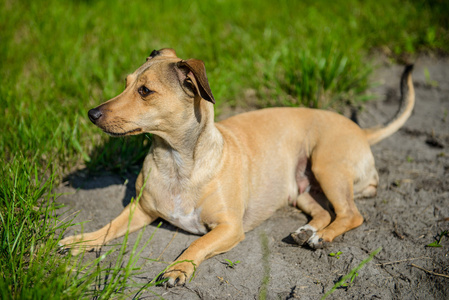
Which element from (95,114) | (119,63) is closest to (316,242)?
(95,114)

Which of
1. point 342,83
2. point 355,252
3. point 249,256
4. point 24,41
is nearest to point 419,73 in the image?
point 342,83

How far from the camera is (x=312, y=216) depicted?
4.13 metres

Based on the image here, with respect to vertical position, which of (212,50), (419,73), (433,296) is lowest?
(433,296)

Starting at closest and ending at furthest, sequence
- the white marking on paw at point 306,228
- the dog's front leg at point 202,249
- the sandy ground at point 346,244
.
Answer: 1. the dog's front leg at point 202,249
2. the sandy ground at point 346,244
3. the white marking on paw at point 306,228

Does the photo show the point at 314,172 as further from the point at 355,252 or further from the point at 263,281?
the point at 263,281

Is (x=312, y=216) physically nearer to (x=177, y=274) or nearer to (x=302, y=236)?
(x=302, y=236)

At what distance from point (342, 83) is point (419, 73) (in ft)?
5.94

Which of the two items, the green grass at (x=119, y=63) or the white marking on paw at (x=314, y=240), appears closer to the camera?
the green grass at (x=119, y=63)

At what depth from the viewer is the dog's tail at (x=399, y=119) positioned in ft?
14.9

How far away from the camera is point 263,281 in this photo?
3221mm

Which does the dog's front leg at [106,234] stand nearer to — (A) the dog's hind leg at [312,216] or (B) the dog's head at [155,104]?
(B) the dog's head at [155,104]

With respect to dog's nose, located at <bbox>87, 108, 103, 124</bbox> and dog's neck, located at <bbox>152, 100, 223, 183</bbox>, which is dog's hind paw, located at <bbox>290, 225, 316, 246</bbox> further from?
dog's nose, located at <bbox>87, 108, 103, 124</bbox>

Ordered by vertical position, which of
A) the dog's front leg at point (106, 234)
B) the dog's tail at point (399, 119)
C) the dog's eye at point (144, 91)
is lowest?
the dog's front leg at point (106, 234)

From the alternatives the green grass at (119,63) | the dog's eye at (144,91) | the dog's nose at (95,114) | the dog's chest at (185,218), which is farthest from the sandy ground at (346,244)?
the dog's eye at (144,91)
